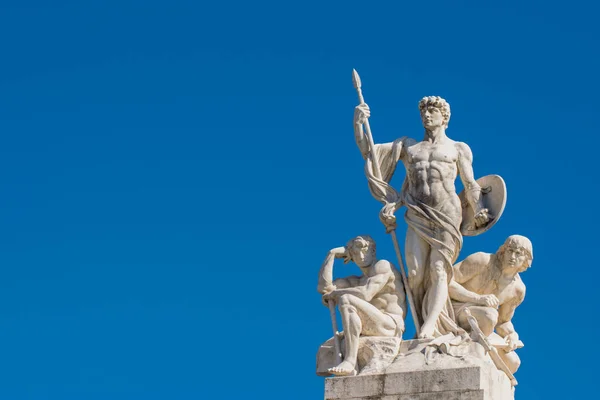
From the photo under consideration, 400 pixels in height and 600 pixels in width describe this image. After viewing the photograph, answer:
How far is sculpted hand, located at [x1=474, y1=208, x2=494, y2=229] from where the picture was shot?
20328mm

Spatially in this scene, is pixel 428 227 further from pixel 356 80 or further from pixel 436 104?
pixel 356 80

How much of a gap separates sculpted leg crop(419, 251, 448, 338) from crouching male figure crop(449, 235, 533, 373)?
0.29 meters

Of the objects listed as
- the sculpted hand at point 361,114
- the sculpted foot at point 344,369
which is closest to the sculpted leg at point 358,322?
the sculpted foot at point 344,369

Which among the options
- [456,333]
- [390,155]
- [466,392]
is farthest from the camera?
[390,155]

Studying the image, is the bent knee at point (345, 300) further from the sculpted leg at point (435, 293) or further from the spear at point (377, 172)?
the sculpted leg at point (435, 293)

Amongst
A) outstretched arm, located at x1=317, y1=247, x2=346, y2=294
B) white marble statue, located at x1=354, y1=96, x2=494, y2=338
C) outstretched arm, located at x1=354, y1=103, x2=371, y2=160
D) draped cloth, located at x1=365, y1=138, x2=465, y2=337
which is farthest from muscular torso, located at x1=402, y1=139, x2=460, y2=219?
outstretched arm, located at x1=317, y1=247, x2=346, y2=294

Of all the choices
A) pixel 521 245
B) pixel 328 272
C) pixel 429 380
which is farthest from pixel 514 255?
pixel 328 272

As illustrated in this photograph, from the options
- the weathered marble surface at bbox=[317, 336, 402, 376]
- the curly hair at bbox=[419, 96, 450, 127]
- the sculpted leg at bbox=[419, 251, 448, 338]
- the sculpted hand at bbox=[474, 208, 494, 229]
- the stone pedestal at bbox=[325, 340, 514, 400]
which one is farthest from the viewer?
the curly hair at bbox=[419, 96, 450, 127]

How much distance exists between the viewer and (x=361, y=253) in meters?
20.3

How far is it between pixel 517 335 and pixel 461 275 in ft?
3.92

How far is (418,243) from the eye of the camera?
800 inches

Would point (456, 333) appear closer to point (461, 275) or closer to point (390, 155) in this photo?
point (461, 275)

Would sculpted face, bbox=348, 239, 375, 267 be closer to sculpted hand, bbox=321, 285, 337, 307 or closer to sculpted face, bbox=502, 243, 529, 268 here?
sculpted hand, bbox=321, 285, 337, 307

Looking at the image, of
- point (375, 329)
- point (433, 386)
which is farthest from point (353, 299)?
point (433, 386)
